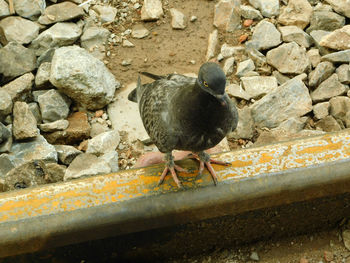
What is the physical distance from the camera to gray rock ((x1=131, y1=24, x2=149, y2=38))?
5613 millimetres

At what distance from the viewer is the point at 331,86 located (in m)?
4.71

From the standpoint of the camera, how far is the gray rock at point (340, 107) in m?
4.51

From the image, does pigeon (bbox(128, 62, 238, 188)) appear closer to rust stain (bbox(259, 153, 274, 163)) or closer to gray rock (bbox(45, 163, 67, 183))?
rust stain (bbox(259, 153, 274, 163))

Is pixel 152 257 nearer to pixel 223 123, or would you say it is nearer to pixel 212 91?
pixel 223 123

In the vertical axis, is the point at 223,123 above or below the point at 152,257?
above

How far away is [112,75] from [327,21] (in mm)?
2481

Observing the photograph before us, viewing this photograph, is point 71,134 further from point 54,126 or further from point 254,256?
point 254,256

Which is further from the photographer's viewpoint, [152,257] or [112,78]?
[112,78]

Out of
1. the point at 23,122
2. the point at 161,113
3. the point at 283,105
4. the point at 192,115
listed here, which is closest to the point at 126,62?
the point at 23,122

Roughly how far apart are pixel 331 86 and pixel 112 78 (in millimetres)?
2267

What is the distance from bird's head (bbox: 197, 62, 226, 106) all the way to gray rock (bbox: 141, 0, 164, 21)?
3.10 meters

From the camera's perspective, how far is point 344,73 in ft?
15.6

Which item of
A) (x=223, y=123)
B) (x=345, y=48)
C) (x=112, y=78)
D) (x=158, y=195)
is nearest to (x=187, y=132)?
(x=223, y=123)

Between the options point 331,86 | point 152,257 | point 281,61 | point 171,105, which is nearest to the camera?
point 171,105
